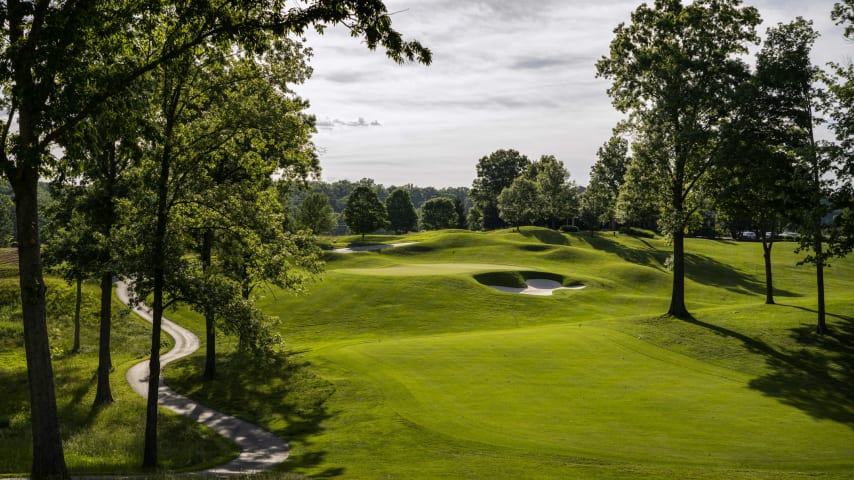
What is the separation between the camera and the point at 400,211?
481 feet

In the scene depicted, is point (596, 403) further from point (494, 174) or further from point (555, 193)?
point (494, 174)

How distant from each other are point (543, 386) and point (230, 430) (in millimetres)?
13079

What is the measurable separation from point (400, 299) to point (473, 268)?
14.5 m

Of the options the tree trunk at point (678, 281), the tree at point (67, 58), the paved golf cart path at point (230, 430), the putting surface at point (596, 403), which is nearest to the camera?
the tree at point (67, 58)

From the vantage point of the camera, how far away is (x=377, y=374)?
1059 inches

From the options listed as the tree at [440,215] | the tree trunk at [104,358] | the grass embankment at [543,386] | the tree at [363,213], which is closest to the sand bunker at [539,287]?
the grass embankment at [543,386]

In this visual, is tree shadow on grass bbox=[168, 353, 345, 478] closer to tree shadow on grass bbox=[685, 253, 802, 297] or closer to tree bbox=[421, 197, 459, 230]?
tree shadow on grass bbox=[685, 253, 802, 297]

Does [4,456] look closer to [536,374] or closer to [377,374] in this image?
[377,374]

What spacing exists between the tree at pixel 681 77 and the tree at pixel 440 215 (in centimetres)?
A: 11889

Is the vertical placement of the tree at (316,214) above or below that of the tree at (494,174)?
below

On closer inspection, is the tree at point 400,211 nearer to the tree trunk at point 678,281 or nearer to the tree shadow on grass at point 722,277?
the tree shadow on grass at point 722,277

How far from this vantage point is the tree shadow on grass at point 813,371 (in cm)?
2195

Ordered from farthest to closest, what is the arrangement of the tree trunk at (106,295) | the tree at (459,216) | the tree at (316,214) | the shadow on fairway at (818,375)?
1. the tree at (459,216)
2. the tree at (316,214)
3. the tree trunk at (106,295)
4. the shadow on fairway at (818,375)

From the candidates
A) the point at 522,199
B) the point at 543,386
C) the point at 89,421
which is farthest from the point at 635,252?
the point at 89,421
